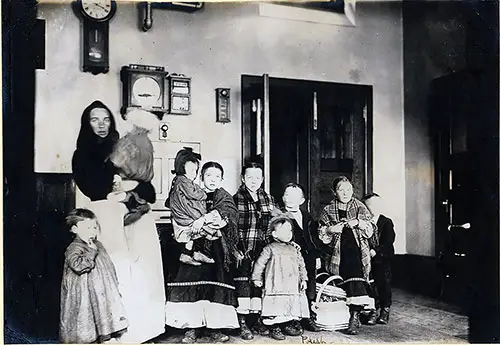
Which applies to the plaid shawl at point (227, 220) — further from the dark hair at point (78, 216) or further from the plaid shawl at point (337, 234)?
the dark hair at point (78, 216)

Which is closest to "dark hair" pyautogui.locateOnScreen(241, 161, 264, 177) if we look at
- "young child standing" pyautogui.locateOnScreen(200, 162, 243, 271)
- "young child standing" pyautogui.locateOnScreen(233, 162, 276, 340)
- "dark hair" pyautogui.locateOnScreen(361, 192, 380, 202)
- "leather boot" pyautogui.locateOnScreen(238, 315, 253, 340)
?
"young child standing" pyautogui.locateOnScreen(233, 162, 276, 340)

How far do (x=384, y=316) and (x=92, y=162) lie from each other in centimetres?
174

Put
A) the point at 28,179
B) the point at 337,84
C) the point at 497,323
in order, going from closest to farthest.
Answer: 1. the point at 28,179
2. the point at 497,323
3. the point at 337,84

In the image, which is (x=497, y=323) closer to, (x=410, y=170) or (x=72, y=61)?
(x=410, y=170)

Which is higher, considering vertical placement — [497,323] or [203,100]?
[203,100]

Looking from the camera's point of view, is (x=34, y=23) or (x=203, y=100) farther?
(x=203, y=100)

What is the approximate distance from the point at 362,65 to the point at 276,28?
0.54m

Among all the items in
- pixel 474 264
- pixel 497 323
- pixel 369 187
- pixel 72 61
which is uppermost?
pixel 72 61

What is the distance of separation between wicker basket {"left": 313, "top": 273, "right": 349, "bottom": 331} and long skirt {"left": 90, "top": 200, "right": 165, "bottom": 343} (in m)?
0.81

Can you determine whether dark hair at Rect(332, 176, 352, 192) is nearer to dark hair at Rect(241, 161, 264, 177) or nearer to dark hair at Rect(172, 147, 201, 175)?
dark hair at Rect(241, 161, 264, 177)

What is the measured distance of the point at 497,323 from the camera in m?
3.25

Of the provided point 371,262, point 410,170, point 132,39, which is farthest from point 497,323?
point 132,39

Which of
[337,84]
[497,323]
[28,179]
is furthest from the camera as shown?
[337,84]

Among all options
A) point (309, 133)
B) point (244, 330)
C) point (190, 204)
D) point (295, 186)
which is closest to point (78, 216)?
point (190, 204)
